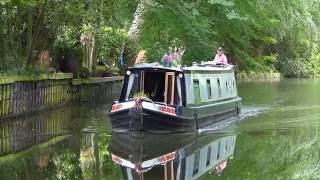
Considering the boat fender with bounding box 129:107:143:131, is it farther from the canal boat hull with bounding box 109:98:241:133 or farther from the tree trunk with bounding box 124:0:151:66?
the tree trunk with bounding box 124:0:151:66

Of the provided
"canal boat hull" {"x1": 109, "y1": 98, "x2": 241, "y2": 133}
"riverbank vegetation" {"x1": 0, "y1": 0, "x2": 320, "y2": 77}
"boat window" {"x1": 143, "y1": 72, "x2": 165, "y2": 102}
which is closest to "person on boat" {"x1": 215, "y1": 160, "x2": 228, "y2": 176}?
"canal boat hull" {"x1": 109, "y1": 98, "x2": 241, "y2": 133}

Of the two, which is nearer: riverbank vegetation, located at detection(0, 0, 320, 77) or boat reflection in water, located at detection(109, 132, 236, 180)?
boat reflection in water, located at detection(109, 132, 236, 180)

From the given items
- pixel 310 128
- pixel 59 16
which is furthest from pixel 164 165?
pixel 59 16

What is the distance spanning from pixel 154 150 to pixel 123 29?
18758mm

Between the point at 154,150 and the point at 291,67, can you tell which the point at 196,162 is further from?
the point at 291,67

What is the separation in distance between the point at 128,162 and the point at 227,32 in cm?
2052

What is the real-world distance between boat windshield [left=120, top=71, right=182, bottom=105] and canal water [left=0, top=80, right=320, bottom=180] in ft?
3.99

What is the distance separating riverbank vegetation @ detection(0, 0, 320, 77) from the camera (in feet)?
75.3

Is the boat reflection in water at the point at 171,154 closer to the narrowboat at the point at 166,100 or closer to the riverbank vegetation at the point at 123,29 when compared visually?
the narrowboat at the point at 166,100

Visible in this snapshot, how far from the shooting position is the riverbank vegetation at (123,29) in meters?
23.0

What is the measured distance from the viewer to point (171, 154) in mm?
14961

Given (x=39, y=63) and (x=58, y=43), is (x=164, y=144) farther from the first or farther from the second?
(x=58, y=43)

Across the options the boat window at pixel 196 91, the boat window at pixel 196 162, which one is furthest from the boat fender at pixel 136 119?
the boat window at pixel 196 162

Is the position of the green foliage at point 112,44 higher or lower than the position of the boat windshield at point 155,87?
higher
